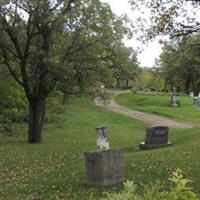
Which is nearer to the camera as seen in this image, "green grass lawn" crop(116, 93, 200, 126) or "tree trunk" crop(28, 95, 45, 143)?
"tree trunk" crop(28, 95, 45, 143)

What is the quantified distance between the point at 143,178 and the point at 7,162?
6.73m

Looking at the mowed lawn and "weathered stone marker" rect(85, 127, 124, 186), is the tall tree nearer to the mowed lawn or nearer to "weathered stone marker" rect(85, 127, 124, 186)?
the mowed lawn

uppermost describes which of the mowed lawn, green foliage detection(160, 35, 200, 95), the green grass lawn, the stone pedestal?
green foliage detection(160, 35, 200, 95)

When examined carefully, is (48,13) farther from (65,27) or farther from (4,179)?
(4,179)

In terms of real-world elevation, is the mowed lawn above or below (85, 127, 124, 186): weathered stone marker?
below

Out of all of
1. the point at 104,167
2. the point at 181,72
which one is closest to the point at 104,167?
the point at 104,167

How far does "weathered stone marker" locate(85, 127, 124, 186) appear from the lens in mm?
11375

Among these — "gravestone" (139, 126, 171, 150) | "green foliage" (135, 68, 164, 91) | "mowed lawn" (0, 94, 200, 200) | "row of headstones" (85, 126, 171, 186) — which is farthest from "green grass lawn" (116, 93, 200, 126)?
"row of headstones" (85, 126, 171, 186)

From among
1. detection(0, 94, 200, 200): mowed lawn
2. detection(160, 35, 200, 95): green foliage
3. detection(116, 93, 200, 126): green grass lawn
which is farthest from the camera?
detection(160, 35, 200, 95): green foliage

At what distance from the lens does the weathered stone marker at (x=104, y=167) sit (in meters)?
11.4

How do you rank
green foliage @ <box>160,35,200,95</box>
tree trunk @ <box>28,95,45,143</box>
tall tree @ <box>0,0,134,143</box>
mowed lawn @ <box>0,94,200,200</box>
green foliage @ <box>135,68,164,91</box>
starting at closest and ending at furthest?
mowed lawn @ <box>0,94,200,200</box>
tall tree @ <box>0,0,134,143</box>
tree trunk @ <box>28,95,45,143</box>
green foliage @ <box>160,35,200,95</box>
green foliage @ <box>135,68,164,91</box>

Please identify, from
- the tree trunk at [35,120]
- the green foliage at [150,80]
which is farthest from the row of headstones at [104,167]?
the green foliage at [150,80]

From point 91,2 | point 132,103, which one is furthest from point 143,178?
point 132,103

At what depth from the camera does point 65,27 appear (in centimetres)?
2288
